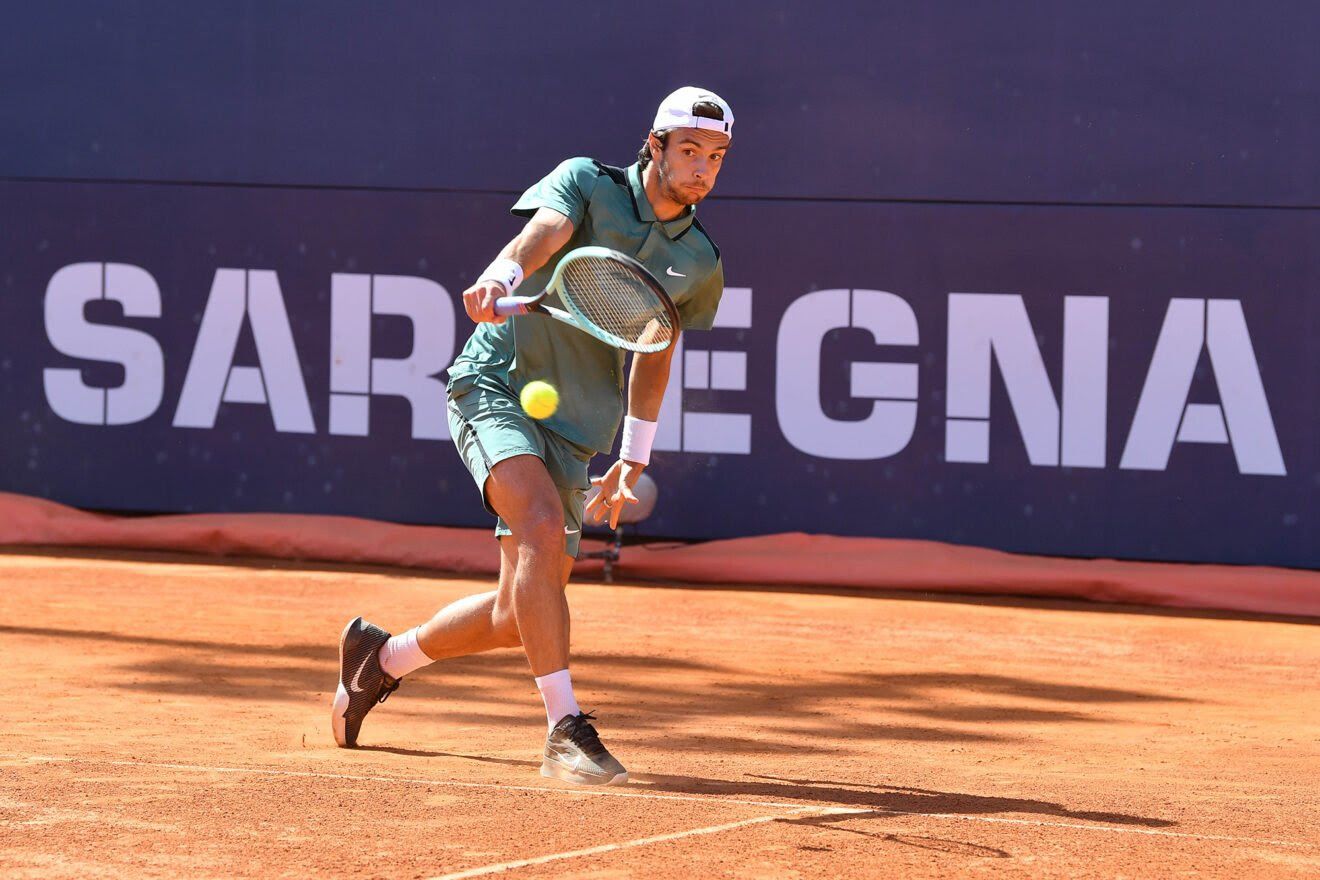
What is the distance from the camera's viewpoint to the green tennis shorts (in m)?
4.67

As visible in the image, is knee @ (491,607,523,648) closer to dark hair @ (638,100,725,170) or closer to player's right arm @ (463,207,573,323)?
player's right arm @ (463,207,573,323)

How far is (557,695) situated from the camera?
4590 millimetres

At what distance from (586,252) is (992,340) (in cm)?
560

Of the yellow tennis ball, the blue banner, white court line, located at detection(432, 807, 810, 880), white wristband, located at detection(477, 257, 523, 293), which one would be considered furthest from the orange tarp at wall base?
white court line, located at detection(432, 807, 810, 880)

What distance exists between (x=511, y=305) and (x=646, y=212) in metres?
0.66

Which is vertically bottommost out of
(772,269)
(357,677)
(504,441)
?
(357,677)

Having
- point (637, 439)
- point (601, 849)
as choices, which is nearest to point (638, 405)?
point (637, 439)

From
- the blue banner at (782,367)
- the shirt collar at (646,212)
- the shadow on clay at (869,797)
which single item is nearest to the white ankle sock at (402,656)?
the shadow on clay at (869,797)

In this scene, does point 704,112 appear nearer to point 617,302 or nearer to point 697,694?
point 617,302

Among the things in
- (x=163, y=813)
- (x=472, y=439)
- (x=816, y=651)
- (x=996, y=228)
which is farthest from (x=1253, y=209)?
(x=163, y=813)

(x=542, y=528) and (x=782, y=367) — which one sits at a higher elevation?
(x=782, y=367)

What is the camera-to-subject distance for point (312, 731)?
221 inches

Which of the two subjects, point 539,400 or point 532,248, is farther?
point 539,400

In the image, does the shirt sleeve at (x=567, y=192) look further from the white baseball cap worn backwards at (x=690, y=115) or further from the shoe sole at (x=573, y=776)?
the shoe sole at (x=573, y=776)
